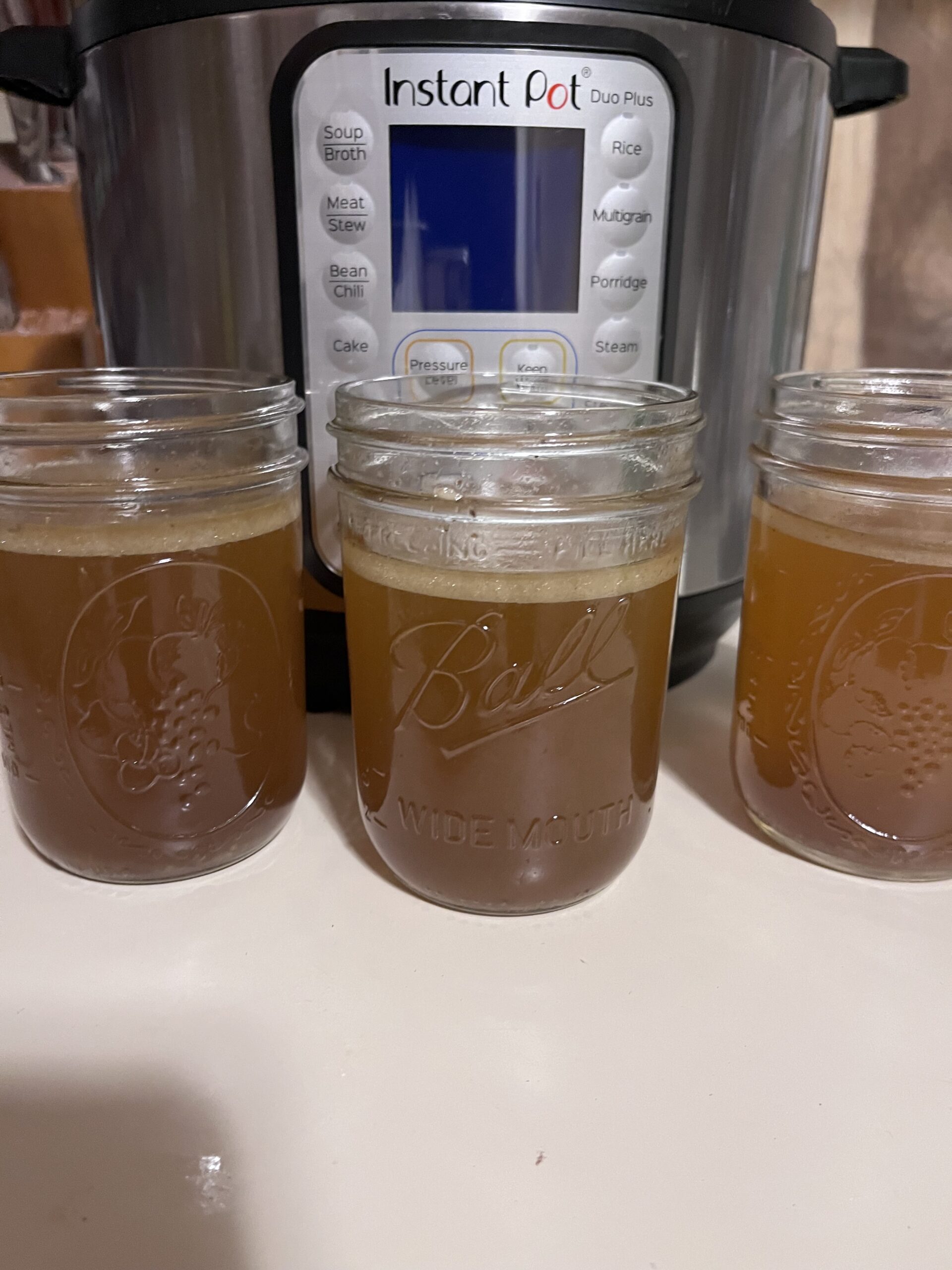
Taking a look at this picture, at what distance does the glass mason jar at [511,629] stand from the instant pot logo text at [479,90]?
0.47ft

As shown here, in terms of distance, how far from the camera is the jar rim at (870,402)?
413mm

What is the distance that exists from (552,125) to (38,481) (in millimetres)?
294

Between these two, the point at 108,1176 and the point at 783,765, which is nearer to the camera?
the point at 108,1176

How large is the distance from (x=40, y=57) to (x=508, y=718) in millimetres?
436

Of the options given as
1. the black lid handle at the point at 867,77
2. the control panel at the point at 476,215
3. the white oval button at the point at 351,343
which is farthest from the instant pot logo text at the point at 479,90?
the black lid handle at the point at 867,77

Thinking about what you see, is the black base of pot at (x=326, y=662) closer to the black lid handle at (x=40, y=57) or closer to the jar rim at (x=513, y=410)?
the jar rim at (x=513, y=410)

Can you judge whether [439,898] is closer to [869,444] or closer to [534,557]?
[534,557]

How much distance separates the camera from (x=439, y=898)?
0.43 meters

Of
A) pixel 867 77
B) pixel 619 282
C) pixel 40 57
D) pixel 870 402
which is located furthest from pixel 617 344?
pixel 40 57

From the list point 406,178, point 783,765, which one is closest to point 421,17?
point 406,178

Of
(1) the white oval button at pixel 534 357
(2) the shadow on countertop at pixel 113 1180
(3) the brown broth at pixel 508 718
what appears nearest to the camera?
(2) the shadow on countertop at pixel 113 1180

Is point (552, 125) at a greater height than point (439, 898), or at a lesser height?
greater

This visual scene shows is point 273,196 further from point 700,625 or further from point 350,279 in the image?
point 700,625

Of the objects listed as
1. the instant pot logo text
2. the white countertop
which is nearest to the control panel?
the instant pot logo text
